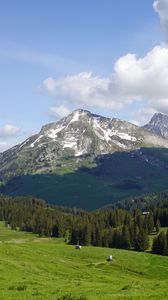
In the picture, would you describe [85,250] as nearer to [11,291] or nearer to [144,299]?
[11,291]

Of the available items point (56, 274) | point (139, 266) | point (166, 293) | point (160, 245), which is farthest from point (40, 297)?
point (160, 245)

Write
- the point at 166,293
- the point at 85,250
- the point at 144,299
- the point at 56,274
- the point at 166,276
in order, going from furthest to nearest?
1. the point at 85,250
2. the point at 166,276
3. the point at 56,274
4. the point at 166,293
5. the point at 144,299

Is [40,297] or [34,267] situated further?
[34,267]

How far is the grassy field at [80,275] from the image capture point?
38094 millimetres

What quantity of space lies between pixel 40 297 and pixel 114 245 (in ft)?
489

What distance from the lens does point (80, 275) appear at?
77062 millimetres

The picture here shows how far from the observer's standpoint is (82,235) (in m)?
198

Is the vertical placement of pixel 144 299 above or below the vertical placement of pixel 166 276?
above

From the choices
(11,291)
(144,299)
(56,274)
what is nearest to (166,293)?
(144,299)

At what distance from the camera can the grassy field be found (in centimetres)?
3809

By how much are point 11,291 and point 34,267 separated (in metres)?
33.8

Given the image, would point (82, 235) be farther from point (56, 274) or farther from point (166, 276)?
point (56, 274)

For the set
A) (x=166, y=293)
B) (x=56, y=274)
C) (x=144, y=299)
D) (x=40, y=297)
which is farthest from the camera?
(x=56, y=274)

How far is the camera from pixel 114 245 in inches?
7200
